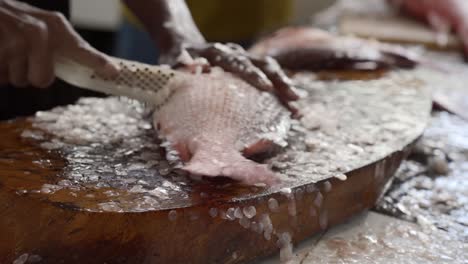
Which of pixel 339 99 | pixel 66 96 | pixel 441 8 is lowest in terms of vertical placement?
pixel 66 96

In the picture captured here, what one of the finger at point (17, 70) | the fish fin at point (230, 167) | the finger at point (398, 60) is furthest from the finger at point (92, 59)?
the finger at point (398, 60)

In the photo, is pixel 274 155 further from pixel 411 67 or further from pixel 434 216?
pixel 411 67

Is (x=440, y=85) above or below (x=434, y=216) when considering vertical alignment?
above

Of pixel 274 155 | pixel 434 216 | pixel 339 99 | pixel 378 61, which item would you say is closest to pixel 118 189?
pixel 274 155

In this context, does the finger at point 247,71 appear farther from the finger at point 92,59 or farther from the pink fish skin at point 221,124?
the finger at point 92,59

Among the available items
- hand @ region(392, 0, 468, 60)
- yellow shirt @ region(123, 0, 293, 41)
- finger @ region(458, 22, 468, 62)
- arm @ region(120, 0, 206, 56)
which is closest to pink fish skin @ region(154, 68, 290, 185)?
arm @ region(120, 0, 206, 56)

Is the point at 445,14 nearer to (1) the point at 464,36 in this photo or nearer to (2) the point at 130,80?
(1) the point at 464,36
